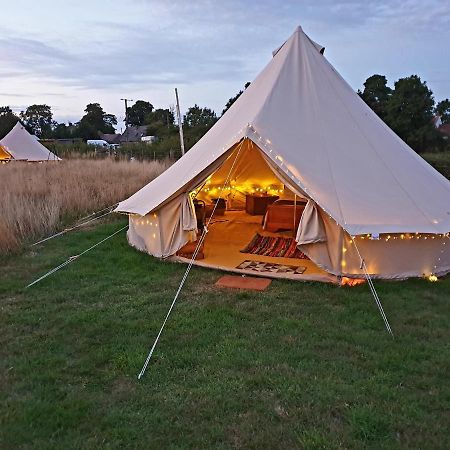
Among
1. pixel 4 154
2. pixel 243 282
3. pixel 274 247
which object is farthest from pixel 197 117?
pixel 243 282

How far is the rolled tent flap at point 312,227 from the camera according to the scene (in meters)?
4.20

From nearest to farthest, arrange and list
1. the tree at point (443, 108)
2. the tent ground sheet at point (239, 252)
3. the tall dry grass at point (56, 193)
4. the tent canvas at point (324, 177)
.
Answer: the tent canvas at point (324, 177), the tent ground sheet at point (239, 252), the tall dry grass at point (56, 193), the tree at point (443, 108)

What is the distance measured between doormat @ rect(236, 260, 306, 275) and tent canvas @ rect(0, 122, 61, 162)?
628 inches

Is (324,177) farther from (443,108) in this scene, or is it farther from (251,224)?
(443,108)

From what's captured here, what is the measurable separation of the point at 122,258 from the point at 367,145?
2.89 m

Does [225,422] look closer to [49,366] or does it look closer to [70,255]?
[49,366]

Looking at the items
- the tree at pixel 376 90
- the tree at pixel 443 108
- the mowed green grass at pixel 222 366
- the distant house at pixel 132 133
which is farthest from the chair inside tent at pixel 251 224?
the distant house at pixel 132 133

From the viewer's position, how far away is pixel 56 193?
7996mm

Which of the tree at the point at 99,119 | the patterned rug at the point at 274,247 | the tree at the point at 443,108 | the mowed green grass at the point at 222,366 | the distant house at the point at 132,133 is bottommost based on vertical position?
the mowed green grass at the point at 222,366

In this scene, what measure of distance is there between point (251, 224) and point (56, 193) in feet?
11.6

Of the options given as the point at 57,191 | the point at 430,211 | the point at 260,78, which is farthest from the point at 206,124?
the point at 430,211

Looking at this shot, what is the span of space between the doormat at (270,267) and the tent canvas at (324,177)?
0.41m

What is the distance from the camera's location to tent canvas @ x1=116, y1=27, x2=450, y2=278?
4.16 metres

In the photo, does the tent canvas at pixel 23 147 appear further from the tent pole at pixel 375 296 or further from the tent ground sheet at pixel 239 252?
the tent pole at pixel 375 296
